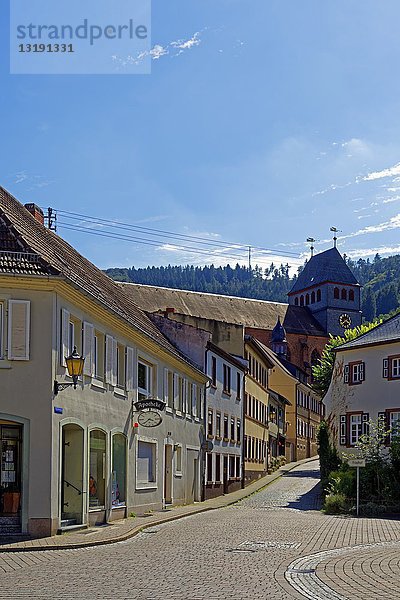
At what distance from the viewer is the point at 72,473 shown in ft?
79.9

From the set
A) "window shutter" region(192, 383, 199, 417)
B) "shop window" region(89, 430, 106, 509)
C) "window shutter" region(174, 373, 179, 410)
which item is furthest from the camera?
"window shutter" region(192, 383, 199, 417)

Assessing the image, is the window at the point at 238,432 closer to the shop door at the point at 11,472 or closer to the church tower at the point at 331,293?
the shop door at the point at 11,472

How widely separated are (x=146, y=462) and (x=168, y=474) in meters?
4.16

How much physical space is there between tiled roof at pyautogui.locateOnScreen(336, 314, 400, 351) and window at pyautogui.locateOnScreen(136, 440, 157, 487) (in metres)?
15.8

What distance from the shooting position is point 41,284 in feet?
73.5

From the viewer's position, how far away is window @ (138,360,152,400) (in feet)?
106

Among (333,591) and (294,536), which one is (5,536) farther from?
(333,591)

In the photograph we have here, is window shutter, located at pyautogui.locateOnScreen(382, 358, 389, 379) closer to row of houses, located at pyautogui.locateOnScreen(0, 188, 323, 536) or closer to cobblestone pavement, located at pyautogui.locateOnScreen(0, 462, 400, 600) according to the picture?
row of houses, located at pyautogui.locateOnScreen(0, 188, 323, 536)

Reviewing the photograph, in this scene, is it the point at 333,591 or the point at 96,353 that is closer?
the point at 333,591

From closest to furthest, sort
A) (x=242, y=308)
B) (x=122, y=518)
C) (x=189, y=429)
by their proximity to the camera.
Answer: (x=122, y=518)
(x=189, y=429)
(x=242, y=308)

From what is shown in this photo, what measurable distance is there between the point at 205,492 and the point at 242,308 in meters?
76.1

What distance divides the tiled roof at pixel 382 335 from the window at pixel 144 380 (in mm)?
15690

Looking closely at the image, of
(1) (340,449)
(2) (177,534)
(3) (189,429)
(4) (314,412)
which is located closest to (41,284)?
(2) (177,534)

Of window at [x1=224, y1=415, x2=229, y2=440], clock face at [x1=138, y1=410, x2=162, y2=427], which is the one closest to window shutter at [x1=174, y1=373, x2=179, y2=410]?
clock face at [x1=138, y1=410, x2=162, y2=427]
